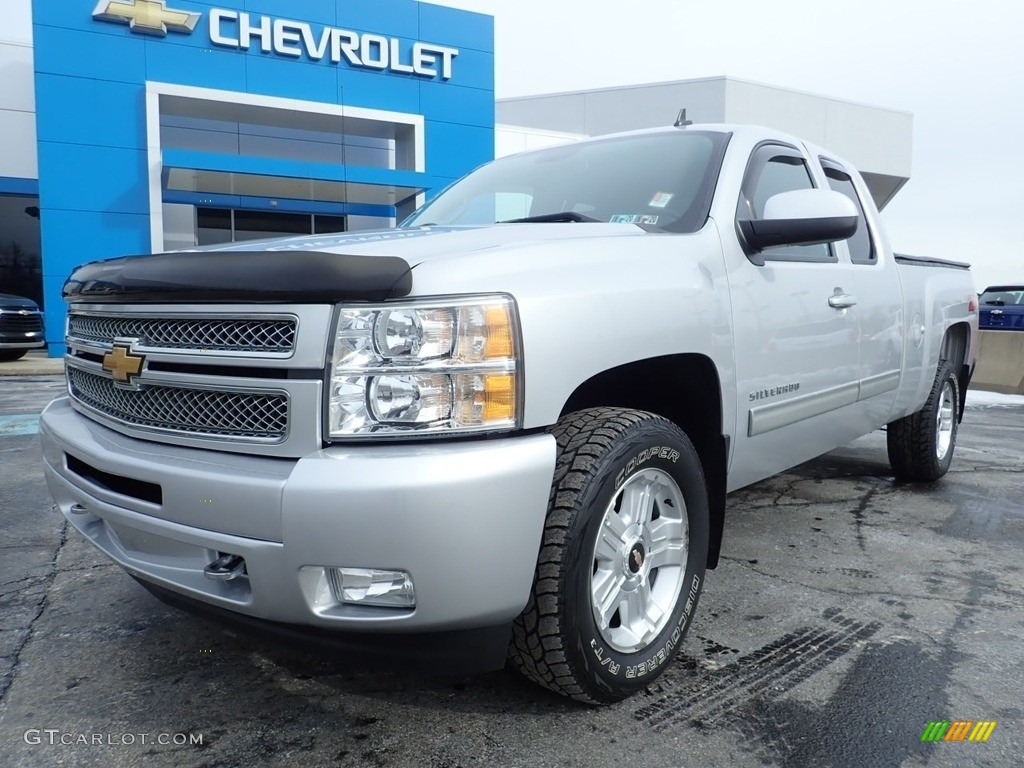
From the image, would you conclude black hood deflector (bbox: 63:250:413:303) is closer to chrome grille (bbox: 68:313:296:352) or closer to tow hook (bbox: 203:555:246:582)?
chrome grille (bbox: 68:313:296:352)

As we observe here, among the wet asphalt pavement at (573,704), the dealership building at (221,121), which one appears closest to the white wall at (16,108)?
the dealership building at (221,121)

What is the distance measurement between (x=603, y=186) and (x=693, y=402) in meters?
0.97

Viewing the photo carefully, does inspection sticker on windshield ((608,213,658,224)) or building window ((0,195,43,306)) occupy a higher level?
building window ((0,195,43,306))

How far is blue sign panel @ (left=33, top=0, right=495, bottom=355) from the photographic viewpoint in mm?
15875

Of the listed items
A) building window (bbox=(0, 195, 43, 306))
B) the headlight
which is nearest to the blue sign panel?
building window (bbox=(0, 195, 43, 306))

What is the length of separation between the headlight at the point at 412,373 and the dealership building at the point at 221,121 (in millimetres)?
13311

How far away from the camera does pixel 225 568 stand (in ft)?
6.33

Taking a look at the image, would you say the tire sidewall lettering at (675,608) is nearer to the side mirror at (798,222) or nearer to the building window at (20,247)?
the side mirror at (798,222)

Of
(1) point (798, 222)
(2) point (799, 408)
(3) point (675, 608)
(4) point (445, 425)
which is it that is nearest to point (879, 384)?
(2) point (799, 408)

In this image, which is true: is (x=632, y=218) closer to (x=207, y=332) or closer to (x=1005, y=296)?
(x=207, y=332)

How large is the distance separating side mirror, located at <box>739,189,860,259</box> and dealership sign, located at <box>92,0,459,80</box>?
1681 centimetres

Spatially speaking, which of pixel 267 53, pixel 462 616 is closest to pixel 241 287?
pixel 462 616

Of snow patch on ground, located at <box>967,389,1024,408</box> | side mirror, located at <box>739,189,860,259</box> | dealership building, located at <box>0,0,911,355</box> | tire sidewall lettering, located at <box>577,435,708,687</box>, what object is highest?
dealership building, located at <box>0,0,911,355</box>

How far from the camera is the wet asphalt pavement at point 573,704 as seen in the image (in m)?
2.04
